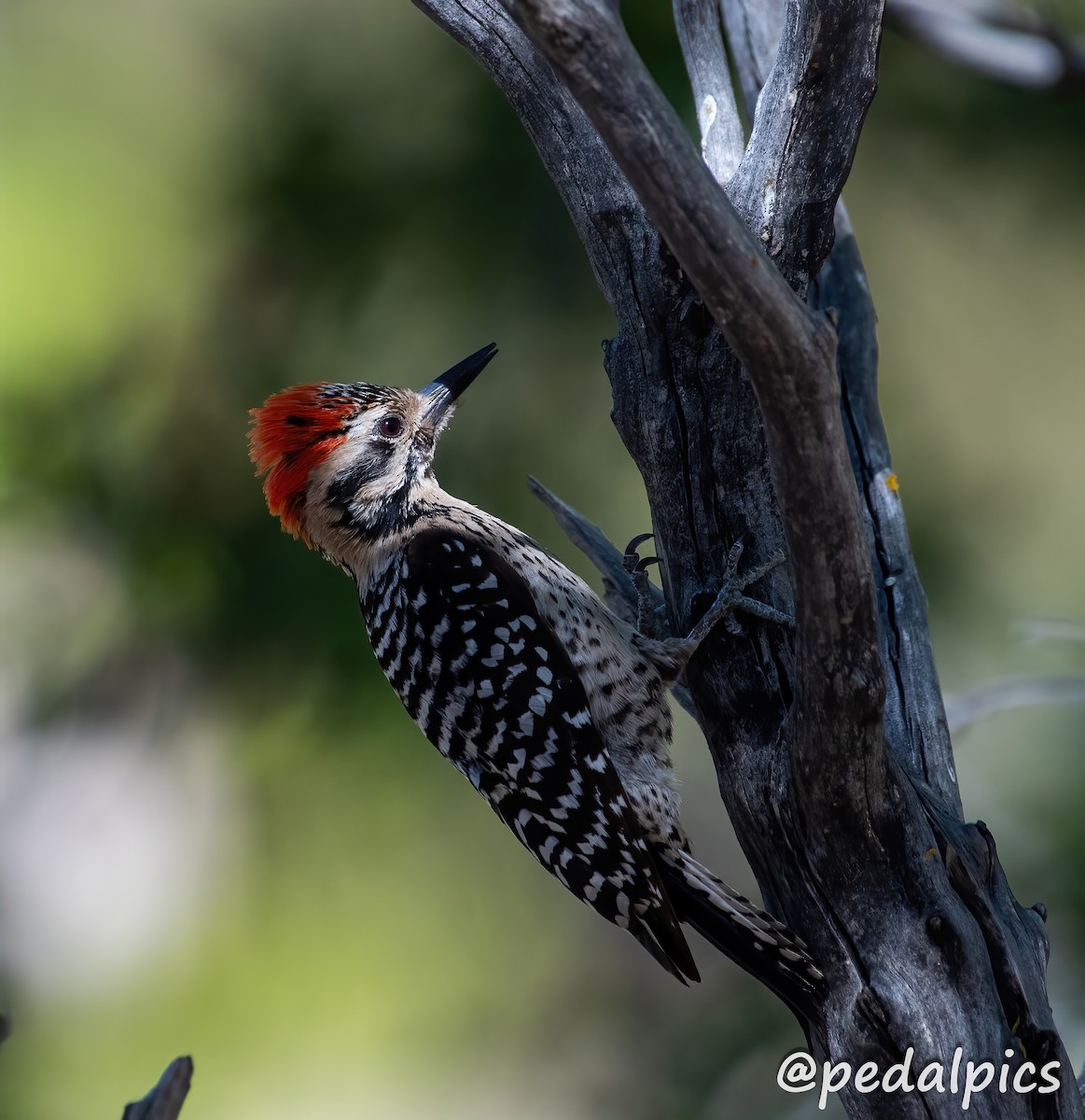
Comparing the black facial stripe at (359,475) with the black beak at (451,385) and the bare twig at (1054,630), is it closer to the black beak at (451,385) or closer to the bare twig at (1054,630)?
the black beak at (451,385)

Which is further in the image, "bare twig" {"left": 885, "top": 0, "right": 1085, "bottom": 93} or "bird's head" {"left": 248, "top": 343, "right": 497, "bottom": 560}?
"bare twig" {"left": 885, "top": 0, "right": 1085, "bottom": 93}

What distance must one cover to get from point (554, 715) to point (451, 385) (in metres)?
1.12

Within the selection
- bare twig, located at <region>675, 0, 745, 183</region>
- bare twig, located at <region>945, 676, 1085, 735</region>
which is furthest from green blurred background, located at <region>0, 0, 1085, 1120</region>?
bare twig, located at <region>675, 0, 745, 183</region>

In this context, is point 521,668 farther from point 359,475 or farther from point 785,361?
point 785,361

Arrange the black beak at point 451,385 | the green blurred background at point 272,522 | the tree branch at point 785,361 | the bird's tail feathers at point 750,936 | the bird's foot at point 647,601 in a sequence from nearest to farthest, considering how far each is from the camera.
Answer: the tree branch at point 785,361, the bird's tail feathers at point 750,936, the bird's foot at point 647,601, the black beak at point 451,385, the green blurred background at point 272,522

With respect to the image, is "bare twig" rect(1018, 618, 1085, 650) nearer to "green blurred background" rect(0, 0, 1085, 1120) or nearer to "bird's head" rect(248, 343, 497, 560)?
"green blurred background" rect(0, 0, 1085, 1120)

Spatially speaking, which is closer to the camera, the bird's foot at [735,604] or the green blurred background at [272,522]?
the bird's foot at [735,604]

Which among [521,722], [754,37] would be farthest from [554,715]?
[754,37]

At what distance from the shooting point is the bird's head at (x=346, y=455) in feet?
9.91

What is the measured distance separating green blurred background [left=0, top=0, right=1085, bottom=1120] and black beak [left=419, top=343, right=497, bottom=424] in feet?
5.21

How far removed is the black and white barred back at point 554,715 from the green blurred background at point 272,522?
6.58 feet

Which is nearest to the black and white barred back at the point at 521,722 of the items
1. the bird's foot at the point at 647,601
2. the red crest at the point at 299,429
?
the bird's foot at the point at 647,601

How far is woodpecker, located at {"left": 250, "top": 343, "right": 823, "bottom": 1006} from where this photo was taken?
2.53 m

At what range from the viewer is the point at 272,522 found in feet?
15.8
